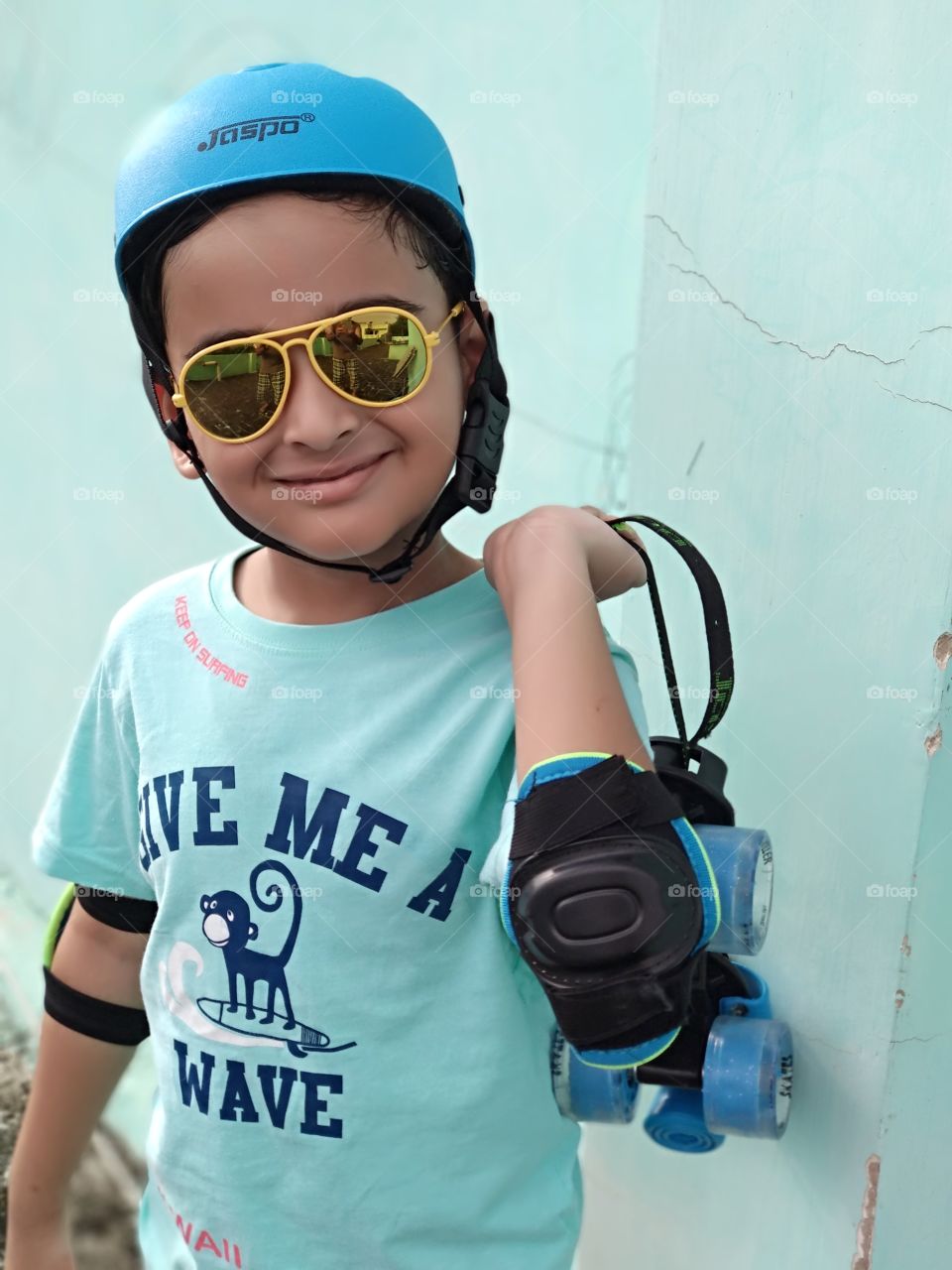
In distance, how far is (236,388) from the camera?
106cm

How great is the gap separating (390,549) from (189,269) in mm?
288

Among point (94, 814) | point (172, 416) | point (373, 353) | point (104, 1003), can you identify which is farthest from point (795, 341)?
point (104, 1003)

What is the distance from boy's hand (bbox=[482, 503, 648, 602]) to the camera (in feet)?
3.49

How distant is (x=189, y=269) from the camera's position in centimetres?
105

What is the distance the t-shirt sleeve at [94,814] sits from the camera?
1.28 metres

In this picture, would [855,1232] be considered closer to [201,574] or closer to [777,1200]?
[777,1200]

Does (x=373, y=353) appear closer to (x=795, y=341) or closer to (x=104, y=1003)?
(x=795, y=341)

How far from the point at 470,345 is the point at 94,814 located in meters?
0.58

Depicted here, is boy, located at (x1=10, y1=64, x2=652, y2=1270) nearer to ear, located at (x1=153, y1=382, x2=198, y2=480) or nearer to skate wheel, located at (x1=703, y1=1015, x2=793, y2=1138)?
ear, located at (x1=153, y1=382, x2=198, y2=480)

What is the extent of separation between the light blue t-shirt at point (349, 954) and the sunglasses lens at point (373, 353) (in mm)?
211

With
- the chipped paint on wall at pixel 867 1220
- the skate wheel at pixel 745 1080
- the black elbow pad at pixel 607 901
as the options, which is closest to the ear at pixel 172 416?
the black elbow pad at pixel 607 901

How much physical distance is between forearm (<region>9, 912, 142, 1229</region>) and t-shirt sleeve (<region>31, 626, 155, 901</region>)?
11cm

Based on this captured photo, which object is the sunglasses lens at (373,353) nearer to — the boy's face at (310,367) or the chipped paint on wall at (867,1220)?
the boy's face at (310,367)

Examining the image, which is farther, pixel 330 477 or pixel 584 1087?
pixel 584 1087
